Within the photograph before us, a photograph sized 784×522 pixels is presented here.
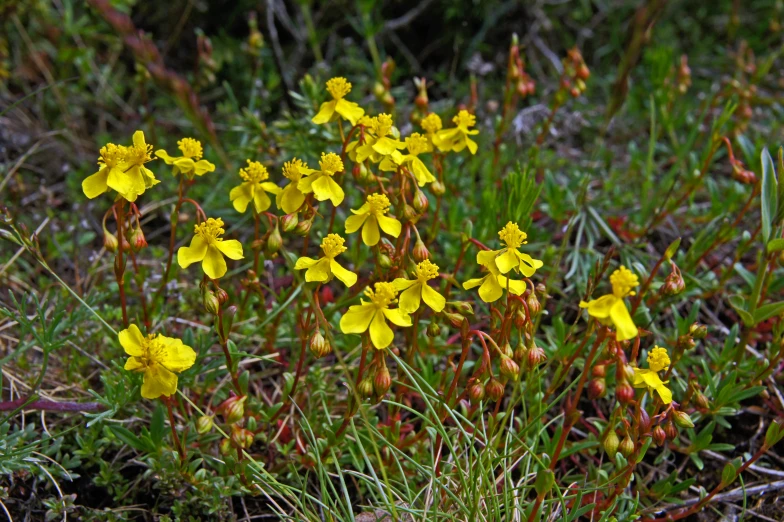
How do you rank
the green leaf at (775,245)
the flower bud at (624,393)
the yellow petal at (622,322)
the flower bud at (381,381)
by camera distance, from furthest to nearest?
the green leaf at (775,245)
the flower bud at (381,381)
the flower bud at (624,393)
the yellow petal at (622,322)

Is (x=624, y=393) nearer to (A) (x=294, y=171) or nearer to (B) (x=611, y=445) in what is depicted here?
(B) (x=611, y=445)

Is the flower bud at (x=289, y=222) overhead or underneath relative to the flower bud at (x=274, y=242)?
overhead

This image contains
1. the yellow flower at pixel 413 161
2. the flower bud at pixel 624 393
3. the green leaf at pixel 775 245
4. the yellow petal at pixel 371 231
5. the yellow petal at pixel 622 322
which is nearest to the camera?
the yellow petal at pixel 622 322

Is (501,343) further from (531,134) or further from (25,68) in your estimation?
(25,68)

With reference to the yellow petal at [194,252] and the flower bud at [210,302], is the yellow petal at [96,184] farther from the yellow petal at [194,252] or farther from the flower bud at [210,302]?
the flower bud at [210,302]

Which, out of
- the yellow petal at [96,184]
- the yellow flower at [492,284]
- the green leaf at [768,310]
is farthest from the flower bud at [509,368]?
the yellow petal at [96,184]

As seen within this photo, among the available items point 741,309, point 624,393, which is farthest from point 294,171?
point 741,309

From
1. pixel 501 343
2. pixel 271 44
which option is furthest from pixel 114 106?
pixel 501 343
